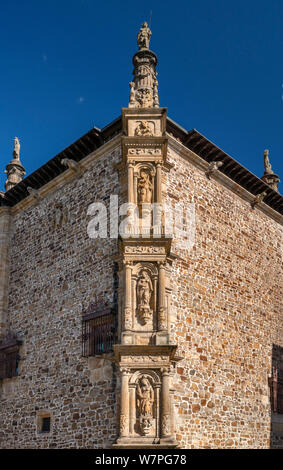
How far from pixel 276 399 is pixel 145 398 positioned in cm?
562

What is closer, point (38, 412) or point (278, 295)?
point (38, 412)

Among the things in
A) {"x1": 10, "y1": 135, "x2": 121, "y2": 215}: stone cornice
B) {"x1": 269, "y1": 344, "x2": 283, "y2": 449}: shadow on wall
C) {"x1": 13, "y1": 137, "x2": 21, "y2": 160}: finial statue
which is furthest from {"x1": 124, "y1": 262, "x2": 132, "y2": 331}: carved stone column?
{"x1": 13, "y1": 137, "x2": 21, "y2": 160}: finial statue

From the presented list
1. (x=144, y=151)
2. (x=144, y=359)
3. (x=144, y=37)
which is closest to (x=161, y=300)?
(x=144, y=359)

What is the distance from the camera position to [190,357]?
40.9ft

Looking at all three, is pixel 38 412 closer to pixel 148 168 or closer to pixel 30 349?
pixel 30 349

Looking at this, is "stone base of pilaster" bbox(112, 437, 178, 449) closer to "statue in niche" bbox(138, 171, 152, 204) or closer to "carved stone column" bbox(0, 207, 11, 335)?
"statue in niche" bbox(138, 171, 152, 204)

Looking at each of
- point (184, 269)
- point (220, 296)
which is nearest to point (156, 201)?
point (184, 269)

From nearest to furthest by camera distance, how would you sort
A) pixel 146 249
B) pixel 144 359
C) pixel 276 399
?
pixel 144 359 < pixel 146 249 < pixel 276 399

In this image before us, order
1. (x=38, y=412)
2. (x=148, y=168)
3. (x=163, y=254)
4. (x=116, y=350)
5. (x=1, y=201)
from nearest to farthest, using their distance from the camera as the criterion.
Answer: (x=116, y=350) < (x=163, y=254) < (x=148, y=168) < (x=38, y=412) < (x=1, y=201)

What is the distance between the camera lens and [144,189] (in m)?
12.6

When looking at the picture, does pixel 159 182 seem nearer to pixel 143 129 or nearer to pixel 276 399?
pixel 143 129

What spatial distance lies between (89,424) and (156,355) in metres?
2.44

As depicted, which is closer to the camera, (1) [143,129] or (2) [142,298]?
(2) [142,298]

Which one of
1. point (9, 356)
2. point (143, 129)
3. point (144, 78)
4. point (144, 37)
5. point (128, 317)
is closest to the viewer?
point (128, 317)
